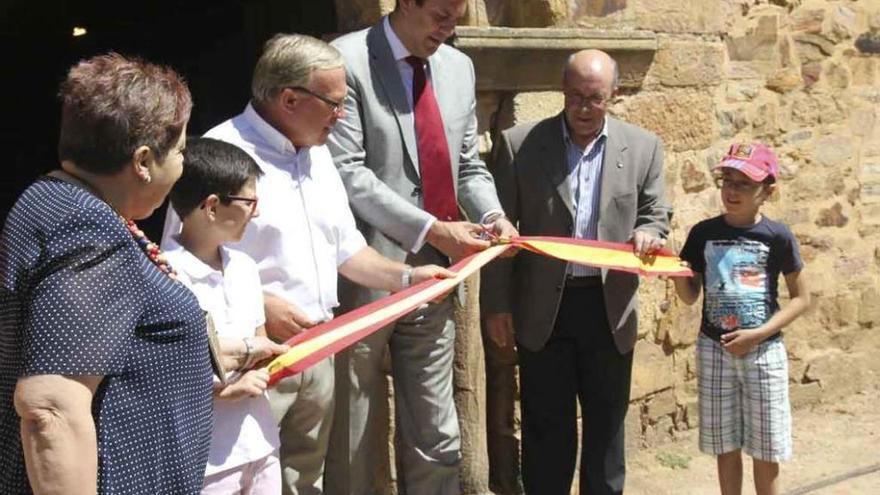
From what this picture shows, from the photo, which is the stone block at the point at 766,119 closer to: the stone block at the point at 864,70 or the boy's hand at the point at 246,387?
the stone block at the point at 864,70

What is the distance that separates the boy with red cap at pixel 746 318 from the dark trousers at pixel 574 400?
13.9 inches

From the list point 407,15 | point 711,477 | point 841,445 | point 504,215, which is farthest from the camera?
point 841,445

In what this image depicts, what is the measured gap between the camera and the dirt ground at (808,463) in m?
5.56

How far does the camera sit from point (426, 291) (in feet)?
12.2

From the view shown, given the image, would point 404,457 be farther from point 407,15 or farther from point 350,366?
point 407,15

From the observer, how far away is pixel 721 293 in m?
4.56

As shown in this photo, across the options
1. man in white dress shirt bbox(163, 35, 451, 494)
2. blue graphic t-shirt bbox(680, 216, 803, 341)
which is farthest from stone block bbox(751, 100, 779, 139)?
man in white dress shirt bbox(163, 35, 451, 494)

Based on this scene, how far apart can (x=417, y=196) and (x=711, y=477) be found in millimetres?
2403

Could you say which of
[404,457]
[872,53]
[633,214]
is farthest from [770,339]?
[872,53]

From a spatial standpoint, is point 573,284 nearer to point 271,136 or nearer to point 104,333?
point 271,136

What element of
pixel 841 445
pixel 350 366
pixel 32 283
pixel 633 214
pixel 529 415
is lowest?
pixel 841 445

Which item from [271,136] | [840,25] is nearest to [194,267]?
[271,136]

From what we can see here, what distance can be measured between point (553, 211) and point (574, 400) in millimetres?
735

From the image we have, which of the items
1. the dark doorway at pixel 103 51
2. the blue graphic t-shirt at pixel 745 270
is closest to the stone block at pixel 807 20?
the blue graphic t-shirt at pixel 745 270
